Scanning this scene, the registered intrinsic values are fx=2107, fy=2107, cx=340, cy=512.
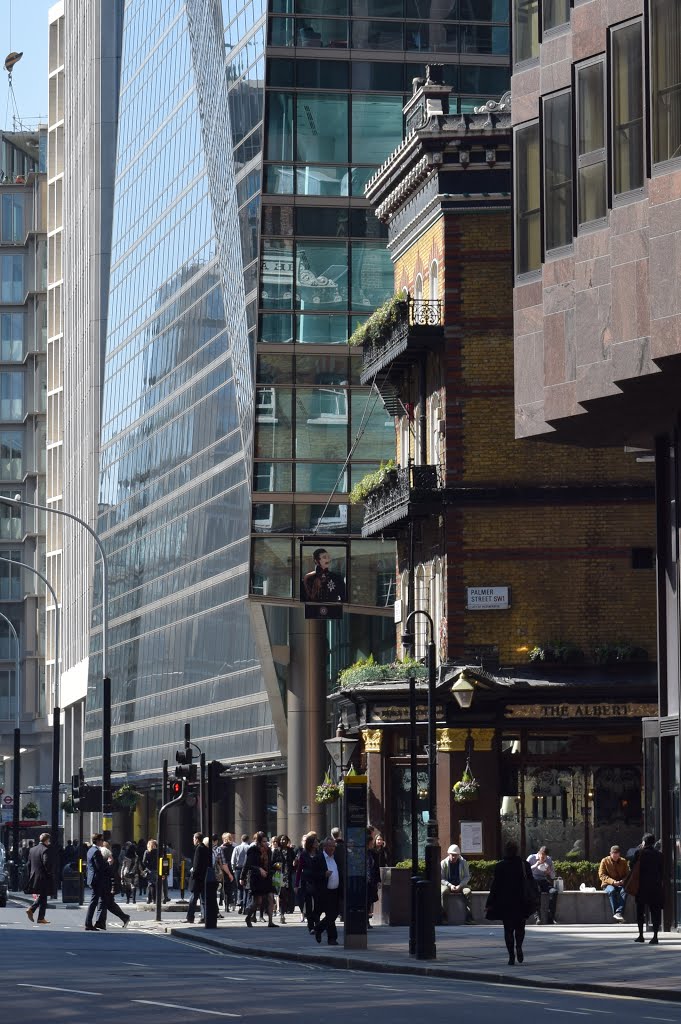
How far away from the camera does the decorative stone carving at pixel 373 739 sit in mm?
45062

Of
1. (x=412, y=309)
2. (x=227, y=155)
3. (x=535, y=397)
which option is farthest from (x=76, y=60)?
(x=535, y=397)

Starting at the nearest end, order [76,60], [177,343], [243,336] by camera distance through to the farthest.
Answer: [243,336]
[177,343]
[76,60]

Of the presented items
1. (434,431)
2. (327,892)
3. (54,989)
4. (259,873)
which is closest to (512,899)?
(54,989)

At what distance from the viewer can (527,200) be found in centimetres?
3316

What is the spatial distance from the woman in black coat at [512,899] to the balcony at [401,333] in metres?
19.7

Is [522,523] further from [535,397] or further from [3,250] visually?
[3,250]

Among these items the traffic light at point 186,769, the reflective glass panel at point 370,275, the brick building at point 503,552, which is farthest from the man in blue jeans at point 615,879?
the reflective glass panel at point 370,275

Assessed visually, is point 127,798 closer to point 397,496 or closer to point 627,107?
point 397,496

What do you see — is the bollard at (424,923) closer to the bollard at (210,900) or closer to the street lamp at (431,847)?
the street lamp at (431,847)

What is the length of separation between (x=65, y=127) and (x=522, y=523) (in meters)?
91.7

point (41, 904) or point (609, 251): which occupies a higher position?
point (609, 251)

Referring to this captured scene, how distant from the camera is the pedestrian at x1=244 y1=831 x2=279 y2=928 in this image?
122ft

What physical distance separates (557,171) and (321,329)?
27485 mm

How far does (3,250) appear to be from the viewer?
144625mm
